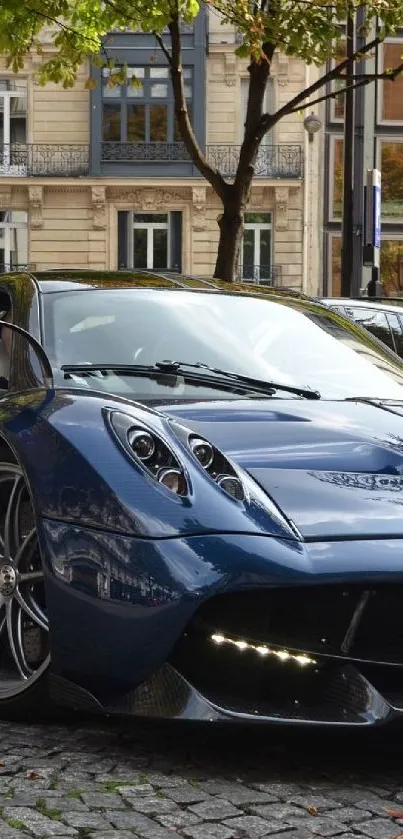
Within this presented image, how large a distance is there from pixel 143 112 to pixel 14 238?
16.2 feet

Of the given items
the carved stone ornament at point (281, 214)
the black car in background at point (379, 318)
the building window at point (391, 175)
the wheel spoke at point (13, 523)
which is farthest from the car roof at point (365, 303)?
the building window at point (391, 175)

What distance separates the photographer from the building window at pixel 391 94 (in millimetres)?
44375

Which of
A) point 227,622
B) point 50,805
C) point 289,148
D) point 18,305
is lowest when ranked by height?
point 50,805

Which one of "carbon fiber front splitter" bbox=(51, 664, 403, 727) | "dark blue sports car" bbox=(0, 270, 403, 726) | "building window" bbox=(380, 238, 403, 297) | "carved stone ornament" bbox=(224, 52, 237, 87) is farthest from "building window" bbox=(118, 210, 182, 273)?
"carbon fiber front splitter" bbox=(51, 664, 403, 727)

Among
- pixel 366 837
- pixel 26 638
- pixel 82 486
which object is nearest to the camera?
pixel 366 837

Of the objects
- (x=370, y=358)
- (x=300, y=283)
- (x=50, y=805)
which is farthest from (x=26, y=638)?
(x=300, y=283)

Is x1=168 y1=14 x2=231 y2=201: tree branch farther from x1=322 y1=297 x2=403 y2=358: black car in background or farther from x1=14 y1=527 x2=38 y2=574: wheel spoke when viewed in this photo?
x1=14 y1=527 x2=38 y2=574: wheel spoke

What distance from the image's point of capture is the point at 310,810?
345 centimetres

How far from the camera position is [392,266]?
4356 cm

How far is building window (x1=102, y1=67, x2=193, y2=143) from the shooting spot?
4272 cm

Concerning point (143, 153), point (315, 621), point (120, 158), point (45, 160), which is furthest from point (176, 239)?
point (315, 621)

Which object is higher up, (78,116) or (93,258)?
A: (78,116)

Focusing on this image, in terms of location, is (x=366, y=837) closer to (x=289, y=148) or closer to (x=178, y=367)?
(x=178, y=367)

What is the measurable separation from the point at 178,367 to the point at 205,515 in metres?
1.14
